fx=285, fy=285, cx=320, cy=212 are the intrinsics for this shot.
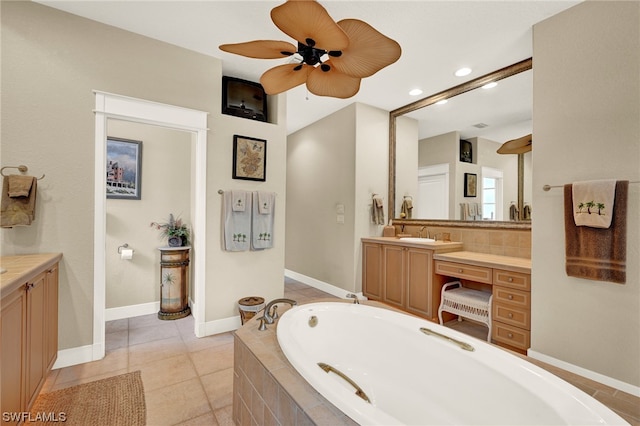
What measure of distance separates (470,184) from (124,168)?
4.15m

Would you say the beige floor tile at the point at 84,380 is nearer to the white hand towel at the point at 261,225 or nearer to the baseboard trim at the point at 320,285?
the white hand towel at the point at 261,225

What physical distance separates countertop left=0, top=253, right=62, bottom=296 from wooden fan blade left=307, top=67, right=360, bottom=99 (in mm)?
2017

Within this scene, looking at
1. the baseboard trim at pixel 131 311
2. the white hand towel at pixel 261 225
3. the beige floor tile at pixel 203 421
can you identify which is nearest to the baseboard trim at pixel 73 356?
the baseboard trim at pixel 131 311

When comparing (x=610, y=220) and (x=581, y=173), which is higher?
(x=581, y=173)

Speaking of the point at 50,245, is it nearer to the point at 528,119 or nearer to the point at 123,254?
the point at 123,254

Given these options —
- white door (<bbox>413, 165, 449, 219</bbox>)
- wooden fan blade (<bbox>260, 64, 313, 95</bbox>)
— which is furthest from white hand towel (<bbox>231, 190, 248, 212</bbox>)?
white door (<bbox>413, 165, 449, 219</bbox>)

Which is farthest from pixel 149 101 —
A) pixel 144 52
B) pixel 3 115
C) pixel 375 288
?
pixel 375 288

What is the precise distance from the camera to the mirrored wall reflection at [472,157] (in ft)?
9.79

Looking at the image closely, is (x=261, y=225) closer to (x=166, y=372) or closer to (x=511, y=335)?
(x=166, y=372)

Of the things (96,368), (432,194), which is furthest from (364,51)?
(96,368)

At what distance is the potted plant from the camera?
3.38 meters

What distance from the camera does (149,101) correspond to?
2.59m

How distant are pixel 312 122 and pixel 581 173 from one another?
3702 millimetres

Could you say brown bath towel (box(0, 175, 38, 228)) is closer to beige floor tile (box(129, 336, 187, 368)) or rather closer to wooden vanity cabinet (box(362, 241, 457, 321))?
beige floor tile (box(129, 336, 187, 368))
